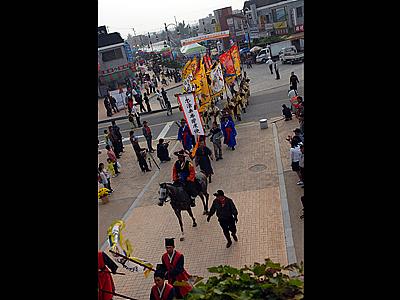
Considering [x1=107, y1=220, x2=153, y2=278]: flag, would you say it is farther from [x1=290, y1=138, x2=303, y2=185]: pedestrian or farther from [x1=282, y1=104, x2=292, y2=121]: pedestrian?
[x1=282, y1=104, x2=292, y2=121]: pedestrian

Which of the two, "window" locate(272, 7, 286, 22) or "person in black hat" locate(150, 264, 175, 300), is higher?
"window" locate(272, 7, 286, 22)

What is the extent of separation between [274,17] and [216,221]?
35.0 metres

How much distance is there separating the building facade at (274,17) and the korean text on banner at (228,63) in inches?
710

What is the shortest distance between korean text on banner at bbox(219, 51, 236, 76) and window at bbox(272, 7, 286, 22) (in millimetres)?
23835

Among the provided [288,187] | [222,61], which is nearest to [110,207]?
[288,187]

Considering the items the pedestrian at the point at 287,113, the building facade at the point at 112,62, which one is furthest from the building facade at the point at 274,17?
the pedestrian at the point at 287,113

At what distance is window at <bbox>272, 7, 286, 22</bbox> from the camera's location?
125ft

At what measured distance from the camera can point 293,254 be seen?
6.93 m

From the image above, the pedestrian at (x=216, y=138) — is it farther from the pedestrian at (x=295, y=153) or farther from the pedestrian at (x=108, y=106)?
the pedestrian at (x=108, y=106)

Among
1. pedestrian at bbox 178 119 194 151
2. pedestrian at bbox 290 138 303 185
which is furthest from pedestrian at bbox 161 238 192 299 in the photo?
pedestrian at bbox 178 119 194 151

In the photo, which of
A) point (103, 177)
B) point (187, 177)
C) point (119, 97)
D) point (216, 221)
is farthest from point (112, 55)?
point (216, 221)

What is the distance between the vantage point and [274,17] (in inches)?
1549
